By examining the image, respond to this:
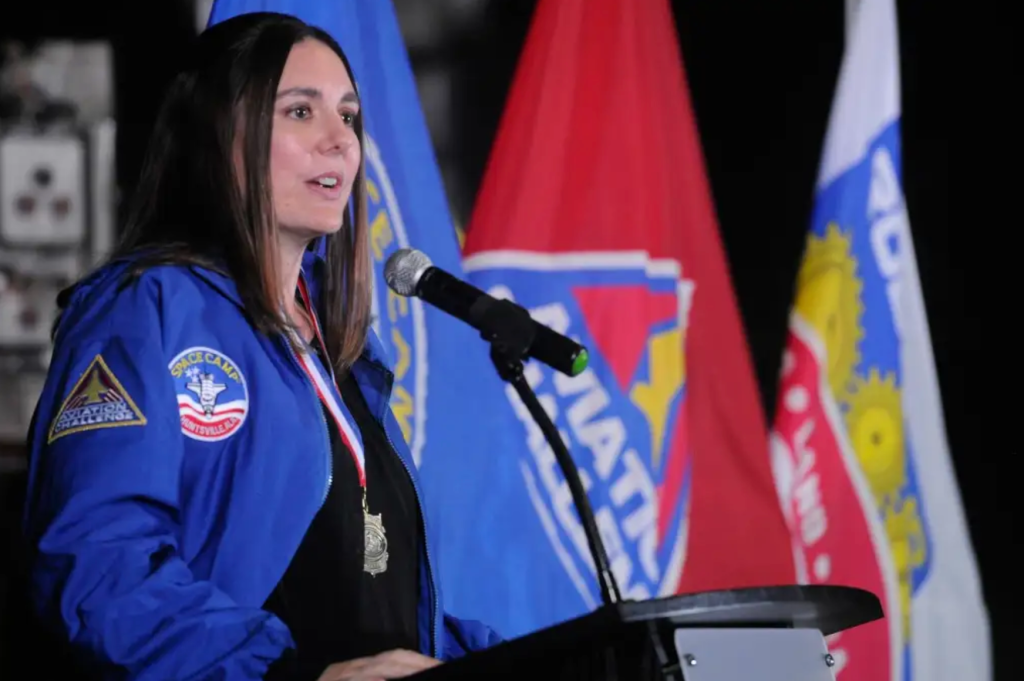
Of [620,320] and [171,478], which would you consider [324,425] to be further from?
[620,320]

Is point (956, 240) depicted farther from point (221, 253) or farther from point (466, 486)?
point (221, 253)

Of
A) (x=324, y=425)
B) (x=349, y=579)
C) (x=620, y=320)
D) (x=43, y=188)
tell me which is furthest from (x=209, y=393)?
(x=43, y=188)

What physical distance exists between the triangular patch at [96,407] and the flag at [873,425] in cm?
181

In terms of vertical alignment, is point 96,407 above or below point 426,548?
above

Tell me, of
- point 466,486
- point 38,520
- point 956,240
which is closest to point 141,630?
point 38,520

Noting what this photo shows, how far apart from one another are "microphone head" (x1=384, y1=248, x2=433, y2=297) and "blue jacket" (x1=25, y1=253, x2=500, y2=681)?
15 centimetres

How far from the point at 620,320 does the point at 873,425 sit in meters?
0.62

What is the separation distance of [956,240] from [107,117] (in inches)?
71.4

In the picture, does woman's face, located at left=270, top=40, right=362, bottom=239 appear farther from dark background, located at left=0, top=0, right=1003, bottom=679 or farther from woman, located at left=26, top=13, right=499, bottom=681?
dark background, located at left=0, top=0, right=1003, bottom=679

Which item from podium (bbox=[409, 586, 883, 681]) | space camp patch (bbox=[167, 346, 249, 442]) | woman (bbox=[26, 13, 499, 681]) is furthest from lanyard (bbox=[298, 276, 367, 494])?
podium (bbox=[409, 586, 883, 681])

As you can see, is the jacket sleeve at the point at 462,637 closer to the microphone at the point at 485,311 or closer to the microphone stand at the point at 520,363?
the microphone stand at the point at 520,363

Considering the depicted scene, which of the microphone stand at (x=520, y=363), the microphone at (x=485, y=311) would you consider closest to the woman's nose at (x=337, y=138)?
the microphone at (x=485, y=311)

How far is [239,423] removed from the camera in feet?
5.08

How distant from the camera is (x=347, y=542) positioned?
1.61 m
